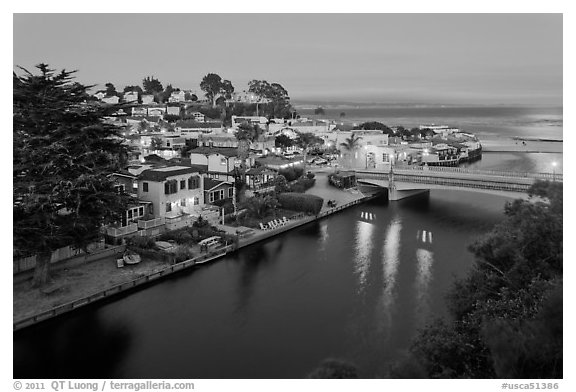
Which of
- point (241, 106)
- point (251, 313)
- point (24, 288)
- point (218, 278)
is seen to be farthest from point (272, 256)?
point (241, 106)

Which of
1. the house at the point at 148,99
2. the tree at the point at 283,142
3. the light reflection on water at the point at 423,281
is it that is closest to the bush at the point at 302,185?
the light reflection on water at the point at 423,281

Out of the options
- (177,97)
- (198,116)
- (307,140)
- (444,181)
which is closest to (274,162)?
(444,181)

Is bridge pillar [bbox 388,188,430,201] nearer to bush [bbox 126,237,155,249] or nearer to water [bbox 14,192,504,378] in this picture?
water [bbox 14,192,504,378]

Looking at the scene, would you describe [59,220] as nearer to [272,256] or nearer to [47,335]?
[47,335]

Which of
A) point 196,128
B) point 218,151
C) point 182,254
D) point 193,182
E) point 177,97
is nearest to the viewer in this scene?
point 182,254

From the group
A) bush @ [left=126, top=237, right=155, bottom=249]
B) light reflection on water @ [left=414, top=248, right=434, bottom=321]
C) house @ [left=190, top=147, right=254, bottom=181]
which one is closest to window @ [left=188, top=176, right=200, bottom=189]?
bush @ [left=126, top=237, right=155, bottom=249]

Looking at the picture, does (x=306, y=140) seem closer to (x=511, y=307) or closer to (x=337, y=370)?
(x=511, y=307)
